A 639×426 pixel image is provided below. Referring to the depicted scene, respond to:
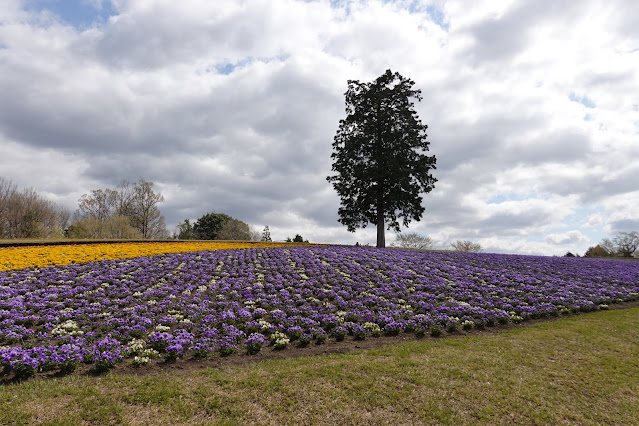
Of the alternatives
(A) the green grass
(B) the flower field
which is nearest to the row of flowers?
(B) the flower field

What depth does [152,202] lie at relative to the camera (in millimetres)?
58906

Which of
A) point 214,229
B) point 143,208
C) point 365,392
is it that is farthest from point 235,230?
point 365,392

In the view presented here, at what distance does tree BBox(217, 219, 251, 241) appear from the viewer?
76.4 metres

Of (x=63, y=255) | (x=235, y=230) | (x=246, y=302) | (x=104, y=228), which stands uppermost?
(x=235, y=230)

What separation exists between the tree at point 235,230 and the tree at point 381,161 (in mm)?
44795

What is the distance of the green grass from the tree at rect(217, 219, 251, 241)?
70.1 metres

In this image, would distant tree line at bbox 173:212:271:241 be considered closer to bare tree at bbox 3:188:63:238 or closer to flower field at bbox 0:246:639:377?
bare tree at bbox 3:188:63:238

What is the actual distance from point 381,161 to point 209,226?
179 feet

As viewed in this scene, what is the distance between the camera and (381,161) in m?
35.1

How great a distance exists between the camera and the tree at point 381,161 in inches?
1410

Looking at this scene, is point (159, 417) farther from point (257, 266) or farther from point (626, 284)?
point (626, 284)

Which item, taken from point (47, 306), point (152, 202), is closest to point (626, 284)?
point (47, 306)

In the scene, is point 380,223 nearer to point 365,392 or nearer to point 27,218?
point 365,392

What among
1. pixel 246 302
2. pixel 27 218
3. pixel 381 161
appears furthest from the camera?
pixel 27 218
